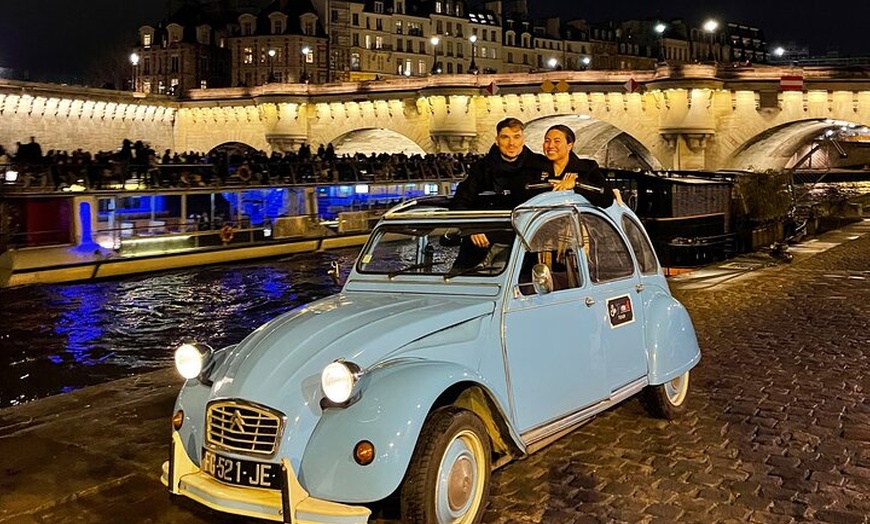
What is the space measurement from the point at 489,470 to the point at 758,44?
15982 centimetres

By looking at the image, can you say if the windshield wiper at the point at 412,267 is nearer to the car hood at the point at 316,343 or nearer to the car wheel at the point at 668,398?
the car hood at the point at 316,343

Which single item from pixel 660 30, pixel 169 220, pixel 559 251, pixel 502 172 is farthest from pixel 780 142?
pixel 559 251

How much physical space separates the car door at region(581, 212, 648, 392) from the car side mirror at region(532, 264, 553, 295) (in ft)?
2.17

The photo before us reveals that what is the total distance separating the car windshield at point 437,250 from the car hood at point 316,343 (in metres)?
0.43

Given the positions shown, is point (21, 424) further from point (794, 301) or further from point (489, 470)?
point (794, 301)

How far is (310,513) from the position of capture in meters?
4.41

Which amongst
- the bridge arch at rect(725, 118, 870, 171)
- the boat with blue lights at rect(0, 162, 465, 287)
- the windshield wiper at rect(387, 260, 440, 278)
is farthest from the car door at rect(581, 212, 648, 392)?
the bridge arch at rect(725, 118, 870, 171)

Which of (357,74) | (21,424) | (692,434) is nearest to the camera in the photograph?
(692,434)

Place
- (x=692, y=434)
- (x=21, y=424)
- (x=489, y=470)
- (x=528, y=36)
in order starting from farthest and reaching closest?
(x=528, y=36) < (x=21, y=424) < (x=692, y=434) < (x=489, y=470)

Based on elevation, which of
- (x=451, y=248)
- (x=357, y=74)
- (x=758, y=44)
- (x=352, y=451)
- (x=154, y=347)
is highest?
(x=758, y=44)

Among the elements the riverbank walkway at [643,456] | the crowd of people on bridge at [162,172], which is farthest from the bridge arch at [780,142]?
the riverbank walkway at [643,456]

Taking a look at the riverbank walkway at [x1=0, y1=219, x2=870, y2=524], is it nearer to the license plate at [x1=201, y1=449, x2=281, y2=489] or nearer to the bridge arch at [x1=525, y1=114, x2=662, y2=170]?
the license plate at [x1=201, y1=449, x2=281, y2=489]

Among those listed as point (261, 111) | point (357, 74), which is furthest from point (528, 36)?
point (261, 111)

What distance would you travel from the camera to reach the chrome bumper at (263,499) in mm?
4406
